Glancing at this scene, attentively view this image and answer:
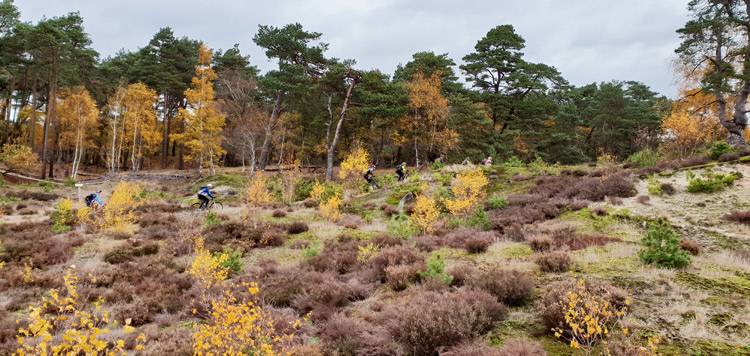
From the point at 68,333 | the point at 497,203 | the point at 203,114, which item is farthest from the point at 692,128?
the point at 203,114

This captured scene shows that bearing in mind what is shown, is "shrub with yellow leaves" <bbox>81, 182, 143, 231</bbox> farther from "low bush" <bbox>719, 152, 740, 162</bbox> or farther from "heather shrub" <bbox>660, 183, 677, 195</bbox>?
"low bush" <bbox>719, 152, 740, 162</bbox>

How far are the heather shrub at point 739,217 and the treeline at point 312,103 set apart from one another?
20.1 meters

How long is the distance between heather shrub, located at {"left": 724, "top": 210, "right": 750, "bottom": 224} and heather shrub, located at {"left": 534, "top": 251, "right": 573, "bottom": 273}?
6777mm

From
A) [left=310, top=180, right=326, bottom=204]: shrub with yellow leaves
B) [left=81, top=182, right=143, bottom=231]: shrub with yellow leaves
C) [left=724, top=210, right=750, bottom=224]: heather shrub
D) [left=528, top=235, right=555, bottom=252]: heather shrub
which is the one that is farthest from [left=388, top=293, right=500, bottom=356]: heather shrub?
[left=310, top=180, right=326, bottom=204]: shrub with yellow leaves

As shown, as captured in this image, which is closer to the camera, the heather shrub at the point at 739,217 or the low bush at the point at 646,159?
the heather shrub at the point at 739,217

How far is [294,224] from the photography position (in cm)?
1359

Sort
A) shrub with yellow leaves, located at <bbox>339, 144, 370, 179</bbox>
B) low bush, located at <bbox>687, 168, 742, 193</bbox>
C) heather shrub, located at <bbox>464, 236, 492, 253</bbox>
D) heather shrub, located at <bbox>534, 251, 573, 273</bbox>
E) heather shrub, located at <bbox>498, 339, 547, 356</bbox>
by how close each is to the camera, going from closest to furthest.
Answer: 1. heather shrub, located at <bbox>498, 339, 547, 356</bbox>
2. heather shrub, located at <bbox>534, 251, 573, 273</bbox>
3. heather shrub, located at <bbox>464, 236, 492, 253</bbox>
4. low bush, located at <bbox>687, 168, 742, 193</bbox>
5. shrub with yellow leaves, located at <bbox>339, 144, 370, 179</bbox>

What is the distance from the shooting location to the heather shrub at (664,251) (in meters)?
6.37

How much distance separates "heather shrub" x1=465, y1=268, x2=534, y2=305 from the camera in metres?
5.36

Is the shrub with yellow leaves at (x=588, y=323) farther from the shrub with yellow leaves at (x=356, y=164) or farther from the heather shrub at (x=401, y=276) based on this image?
the shrub with yellow leaves at (x=356, y=164)

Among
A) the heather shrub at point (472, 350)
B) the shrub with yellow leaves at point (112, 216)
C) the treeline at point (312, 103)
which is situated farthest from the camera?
the treeline at point (312, 103)

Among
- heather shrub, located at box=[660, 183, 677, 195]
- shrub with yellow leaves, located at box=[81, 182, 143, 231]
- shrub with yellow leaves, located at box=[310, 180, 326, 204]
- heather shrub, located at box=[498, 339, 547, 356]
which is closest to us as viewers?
heather shrub, located at box=[498, 339, 547, 356]

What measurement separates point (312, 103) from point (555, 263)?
2920 centimetres

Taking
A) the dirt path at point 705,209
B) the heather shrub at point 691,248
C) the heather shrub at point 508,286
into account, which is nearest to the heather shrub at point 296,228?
the heather shrub at point 508,286
